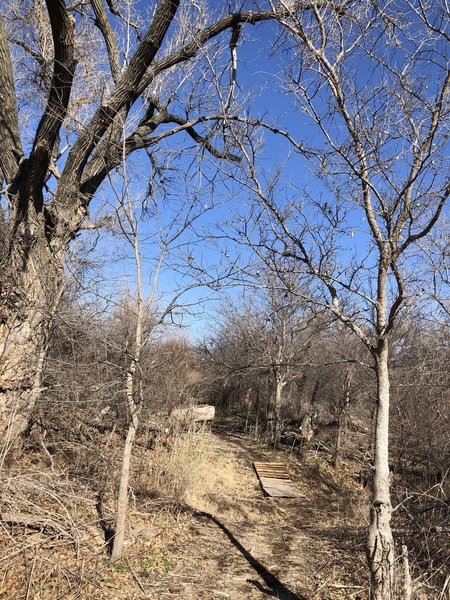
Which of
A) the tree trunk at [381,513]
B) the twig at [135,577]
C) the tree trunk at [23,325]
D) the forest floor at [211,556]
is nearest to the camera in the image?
the tree trunk at [381,513]

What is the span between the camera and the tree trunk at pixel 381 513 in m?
3.24

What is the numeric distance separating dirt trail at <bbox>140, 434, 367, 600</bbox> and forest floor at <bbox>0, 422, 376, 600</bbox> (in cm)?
1

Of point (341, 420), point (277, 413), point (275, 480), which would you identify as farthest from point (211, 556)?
point (277, 413)

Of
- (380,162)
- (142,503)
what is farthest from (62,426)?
(380,162)

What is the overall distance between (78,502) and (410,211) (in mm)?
4765

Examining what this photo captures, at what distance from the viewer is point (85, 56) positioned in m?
8.51

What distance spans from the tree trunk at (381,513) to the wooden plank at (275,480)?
6.21 m

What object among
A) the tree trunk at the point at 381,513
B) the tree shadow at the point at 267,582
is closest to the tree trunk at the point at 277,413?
the tree shadow at the point at 267,582

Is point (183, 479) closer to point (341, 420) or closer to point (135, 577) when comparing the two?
point (135, 577)

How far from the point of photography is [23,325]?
608cm

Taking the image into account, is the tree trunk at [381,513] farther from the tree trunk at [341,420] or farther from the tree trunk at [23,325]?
the tree trunk at [341,420]

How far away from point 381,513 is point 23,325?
4.85m

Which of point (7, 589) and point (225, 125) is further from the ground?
point (225, 125)

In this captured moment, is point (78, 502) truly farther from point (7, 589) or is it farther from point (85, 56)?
point (85, 56)
